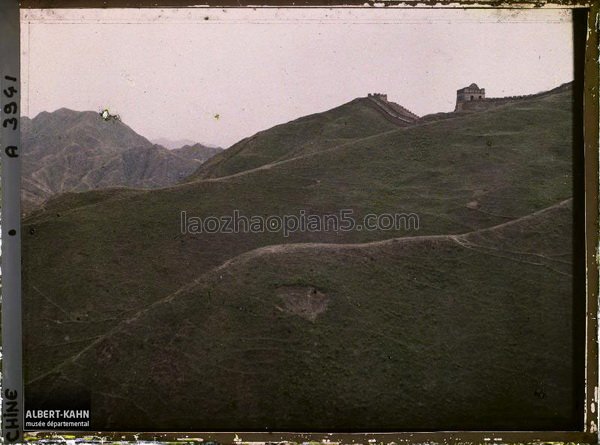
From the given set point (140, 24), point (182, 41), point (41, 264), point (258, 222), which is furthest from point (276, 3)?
point (41, 264)

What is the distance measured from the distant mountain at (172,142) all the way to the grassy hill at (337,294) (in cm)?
30

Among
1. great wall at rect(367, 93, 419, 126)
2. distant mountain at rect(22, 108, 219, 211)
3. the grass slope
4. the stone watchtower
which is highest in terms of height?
the stone watchtower

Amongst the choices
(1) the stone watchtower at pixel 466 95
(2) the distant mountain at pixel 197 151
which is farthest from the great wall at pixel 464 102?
(2) the distant mountain at pixel 197 151

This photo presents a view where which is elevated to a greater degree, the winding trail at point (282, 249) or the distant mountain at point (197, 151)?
the distant mountain at point (197, 151)

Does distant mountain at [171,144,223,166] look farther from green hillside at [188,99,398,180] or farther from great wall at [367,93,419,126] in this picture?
great wall at [367,93,419,126]

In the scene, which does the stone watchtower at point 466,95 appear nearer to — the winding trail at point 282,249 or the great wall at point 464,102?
the great wall at point 464,102

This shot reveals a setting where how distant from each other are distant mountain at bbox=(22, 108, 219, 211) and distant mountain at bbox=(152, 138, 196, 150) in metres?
0.03

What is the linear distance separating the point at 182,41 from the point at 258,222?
133 cm

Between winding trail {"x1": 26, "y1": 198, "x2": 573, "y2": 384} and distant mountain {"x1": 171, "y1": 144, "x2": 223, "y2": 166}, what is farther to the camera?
distant mountain {"x1": 171, "y1": 144, "x2": 223, "y2": 166}

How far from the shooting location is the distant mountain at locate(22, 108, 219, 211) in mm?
2598

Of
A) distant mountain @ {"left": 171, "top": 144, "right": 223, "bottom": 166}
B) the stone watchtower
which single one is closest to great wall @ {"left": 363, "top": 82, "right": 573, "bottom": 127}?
the stone watchtower

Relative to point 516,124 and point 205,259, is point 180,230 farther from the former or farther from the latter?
point 516,124

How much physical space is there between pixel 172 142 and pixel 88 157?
62cm

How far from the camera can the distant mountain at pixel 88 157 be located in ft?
8.52
